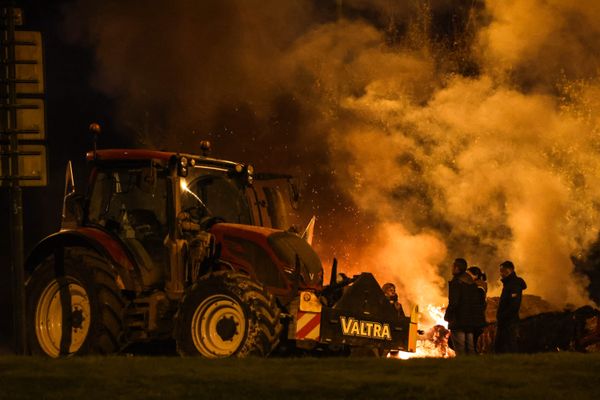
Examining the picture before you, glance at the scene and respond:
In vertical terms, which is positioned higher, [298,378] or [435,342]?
[298,378]

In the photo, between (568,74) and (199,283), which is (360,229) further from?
(199,283)

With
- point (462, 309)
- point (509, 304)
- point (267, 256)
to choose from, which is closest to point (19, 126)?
point (267, 256)

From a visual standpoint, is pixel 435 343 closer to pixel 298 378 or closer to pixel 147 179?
pixel 147 179

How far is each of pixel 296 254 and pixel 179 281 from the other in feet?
4.79

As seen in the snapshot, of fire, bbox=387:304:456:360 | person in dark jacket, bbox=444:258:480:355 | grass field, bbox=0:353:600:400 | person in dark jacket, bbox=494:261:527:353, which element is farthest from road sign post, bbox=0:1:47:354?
fire, bbox=387:304:456:360

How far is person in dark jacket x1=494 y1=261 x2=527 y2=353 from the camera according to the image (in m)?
16.2

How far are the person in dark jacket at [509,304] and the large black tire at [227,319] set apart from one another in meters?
4.11

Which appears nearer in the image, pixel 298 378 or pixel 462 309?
pixel 298 378

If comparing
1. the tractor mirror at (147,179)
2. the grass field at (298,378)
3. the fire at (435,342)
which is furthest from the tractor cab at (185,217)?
the fire at (435,342)

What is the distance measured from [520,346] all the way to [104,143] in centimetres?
1110

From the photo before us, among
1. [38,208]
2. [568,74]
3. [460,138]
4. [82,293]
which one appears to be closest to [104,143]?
[38,208]

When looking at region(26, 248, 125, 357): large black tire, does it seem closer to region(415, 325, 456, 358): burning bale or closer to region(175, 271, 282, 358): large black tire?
region(175, 271, 282, 358): large black tire

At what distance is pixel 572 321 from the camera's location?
70.0 feet

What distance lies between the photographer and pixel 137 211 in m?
14.8
